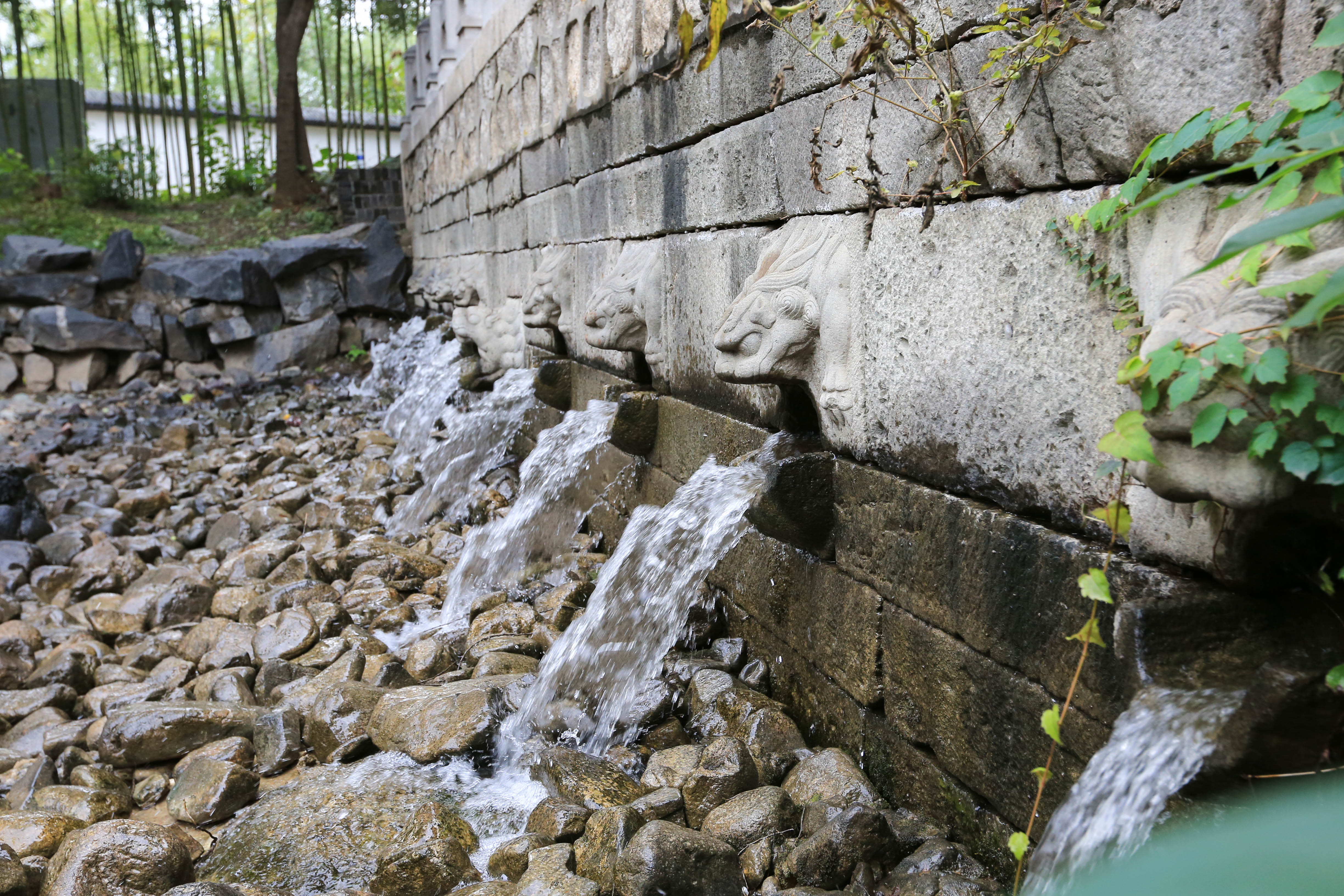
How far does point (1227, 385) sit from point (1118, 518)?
42 centimetres

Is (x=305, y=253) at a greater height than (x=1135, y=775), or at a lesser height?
greater

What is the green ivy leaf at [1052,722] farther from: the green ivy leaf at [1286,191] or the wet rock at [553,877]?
the wet rock at [553,877]

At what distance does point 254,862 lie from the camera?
3064 mm

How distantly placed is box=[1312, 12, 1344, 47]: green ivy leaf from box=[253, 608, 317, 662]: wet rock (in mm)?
4685

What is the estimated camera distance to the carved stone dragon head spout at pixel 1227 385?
1.55 m

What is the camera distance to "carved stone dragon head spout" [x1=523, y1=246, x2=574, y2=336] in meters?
6.38

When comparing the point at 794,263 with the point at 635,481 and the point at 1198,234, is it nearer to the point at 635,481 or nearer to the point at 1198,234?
the point at 1198,234

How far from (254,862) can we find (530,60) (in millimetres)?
5783

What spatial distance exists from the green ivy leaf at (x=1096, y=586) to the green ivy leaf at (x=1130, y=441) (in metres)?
0.26

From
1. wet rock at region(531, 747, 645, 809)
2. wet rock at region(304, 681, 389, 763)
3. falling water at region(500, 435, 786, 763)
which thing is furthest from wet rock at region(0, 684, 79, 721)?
wet rock at region(531, 747, 645, 809)

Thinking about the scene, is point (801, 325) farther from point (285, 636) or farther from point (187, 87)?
point (187, 87)

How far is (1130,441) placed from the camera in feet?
5.68

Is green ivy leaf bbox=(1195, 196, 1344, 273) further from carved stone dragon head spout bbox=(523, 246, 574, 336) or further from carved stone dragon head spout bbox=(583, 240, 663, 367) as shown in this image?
carved stone dragon head spout bbox=(523, 246, 574, 336)

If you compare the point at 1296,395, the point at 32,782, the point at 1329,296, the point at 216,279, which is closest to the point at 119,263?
the point at 216,279
